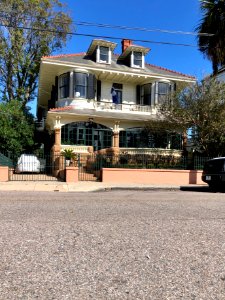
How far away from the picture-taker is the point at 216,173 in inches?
619

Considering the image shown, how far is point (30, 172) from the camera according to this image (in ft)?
70.6

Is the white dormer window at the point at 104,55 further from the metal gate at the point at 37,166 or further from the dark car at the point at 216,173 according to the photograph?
the dark car at the point at 216,173

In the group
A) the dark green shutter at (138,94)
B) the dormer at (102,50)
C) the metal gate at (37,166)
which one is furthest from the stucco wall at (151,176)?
the dormer at (102,50)

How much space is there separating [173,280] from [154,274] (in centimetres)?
26

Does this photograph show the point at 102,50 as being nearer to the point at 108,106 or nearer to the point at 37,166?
the point at 108,106

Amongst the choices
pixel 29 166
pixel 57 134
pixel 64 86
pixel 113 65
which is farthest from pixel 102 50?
pixel 29 166

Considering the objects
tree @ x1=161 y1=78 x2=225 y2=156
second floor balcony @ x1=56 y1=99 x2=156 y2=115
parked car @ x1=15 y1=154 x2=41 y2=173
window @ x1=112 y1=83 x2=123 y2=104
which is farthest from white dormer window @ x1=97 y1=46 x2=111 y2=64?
parked car @ x1=15 y1=154 x2=41 y2=173

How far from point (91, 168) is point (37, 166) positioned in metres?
3.40

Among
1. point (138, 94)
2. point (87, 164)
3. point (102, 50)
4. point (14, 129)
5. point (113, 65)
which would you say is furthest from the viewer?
point (138, 94)

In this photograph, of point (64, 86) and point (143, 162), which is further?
point (64, 86)

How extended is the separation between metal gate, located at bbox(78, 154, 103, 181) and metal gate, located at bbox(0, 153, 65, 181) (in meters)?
1.04

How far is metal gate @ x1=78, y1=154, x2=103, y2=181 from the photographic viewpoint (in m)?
19.6

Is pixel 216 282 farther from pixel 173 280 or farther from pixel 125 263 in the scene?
pixel 125 263

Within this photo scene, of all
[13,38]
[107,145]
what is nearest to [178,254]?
[107,145]
